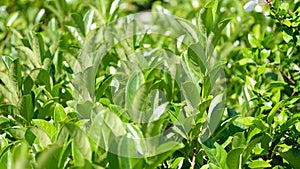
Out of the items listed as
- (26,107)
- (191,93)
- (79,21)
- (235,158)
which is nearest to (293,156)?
(235,158)

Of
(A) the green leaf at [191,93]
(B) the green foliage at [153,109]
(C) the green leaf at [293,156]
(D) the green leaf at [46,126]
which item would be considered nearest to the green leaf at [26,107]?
(B) the green foliage at [153,109]

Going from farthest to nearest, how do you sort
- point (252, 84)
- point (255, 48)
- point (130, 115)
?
point (255, 48), point (252, 84), point (130, 115)

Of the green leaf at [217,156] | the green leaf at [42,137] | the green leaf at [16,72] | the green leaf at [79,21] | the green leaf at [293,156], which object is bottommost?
the green leaf at [293,156]

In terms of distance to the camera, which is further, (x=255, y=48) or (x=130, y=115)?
(x=255, y=48)

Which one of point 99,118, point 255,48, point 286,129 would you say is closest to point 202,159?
point 286,129

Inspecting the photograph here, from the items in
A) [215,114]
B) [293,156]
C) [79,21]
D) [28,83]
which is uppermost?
[79,21]

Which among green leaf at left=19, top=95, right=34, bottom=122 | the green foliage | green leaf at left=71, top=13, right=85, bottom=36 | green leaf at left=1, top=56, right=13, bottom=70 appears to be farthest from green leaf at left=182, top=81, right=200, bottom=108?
green leaf at left=71, top=13, right=85, bottom=36

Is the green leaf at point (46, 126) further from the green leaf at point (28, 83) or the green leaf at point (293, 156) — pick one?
the green leaf at point (293, 156)

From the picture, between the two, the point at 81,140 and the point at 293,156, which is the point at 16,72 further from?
the point at 293,156

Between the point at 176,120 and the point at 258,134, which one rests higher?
the point at 176,120

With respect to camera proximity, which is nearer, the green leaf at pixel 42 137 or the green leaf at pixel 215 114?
the green leaf at pixel 42 137

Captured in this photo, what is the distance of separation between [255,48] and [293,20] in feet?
1.05

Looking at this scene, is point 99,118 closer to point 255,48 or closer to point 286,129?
point 286,129

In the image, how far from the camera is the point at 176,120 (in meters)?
1.39
